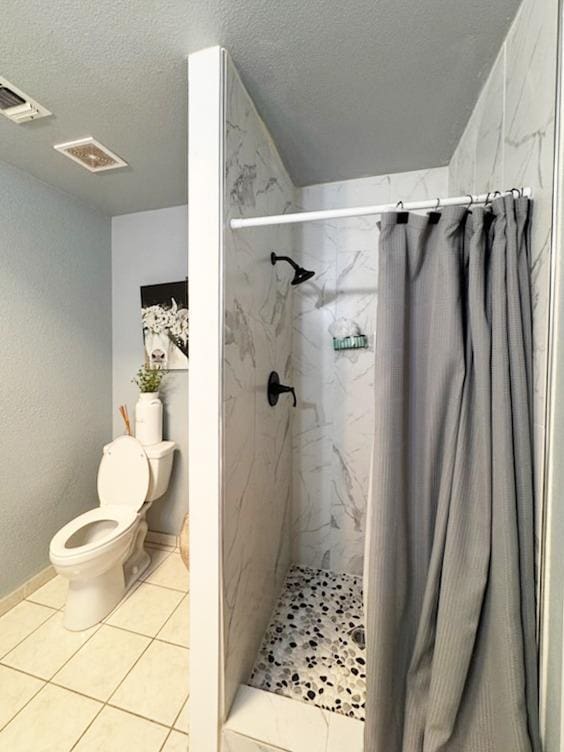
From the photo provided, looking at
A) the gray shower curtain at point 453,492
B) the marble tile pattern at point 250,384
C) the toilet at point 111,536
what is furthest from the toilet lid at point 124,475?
the gray shower curtain at point 453,492

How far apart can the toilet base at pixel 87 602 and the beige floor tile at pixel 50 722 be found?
279mm

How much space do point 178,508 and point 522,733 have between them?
193 centimetres

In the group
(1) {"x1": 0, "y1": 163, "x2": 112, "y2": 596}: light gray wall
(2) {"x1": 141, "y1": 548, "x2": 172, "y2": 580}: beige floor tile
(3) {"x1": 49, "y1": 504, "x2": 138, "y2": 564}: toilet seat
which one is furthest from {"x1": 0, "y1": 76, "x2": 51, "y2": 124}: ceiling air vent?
(2) {"x1": 141, "y1": 548, "x2": 172, "y2": 580}: beige floor tile

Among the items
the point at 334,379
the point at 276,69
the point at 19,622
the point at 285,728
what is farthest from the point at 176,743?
the point at 276,69

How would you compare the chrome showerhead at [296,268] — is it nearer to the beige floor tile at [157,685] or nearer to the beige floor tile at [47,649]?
the beige floor tile at [157,685]

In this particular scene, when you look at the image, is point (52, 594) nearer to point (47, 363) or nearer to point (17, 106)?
point (47, 363)

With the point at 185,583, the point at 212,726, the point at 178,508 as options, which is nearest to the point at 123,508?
the point at 178,508

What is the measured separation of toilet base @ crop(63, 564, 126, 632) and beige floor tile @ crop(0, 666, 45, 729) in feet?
0.78

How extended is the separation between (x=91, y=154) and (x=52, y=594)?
7.60 ft

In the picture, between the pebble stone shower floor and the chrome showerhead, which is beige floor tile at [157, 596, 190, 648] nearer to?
the pebble stone shower floor

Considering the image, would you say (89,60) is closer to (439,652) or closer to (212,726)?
(439,652)

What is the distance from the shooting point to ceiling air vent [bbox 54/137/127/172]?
1420 millimetres

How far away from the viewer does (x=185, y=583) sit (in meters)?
1.87

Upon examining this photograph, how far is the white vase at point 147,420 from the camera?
1.99 meters
